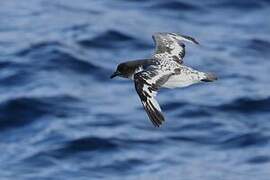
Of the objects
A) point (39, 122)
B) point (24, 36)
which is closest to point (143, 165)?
point (39, 122)

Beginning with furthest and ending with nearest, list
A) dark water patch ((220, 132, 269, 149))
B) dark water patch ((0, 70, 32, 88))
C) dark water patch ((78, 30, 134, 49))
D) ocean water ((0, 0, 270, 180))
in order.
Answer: dark water patch ((78, 30, 134, 49)) → dark water patch ((0, 70, 32, 88)) → dark water patch ((220, 132, 269, 149)) → ocean water ((0, 0, 270, 180))

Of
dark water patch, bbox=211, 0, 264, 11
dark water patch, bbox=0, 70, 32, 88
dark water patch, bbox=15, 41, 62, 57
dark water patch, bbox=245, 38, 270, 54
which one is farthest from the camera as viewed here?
dark water patch, bbox=211, 0, 264, 11

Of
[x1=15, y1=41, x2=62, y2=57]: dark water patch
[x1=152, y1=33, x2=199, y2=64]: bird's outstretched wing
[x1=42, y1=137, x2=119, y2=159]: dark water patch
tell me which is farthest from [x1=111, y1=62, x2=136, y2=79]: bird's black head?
[x1=15, y1=41, x2=62, y2=57]: dark water patch

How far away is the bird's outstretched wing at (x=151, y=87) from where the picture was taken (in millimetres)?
11445

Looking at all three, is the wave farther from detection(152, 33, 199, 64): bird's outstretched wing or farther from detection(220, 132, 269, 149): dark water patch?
detection(152, 33, 199, 64): bird's outstretched wing

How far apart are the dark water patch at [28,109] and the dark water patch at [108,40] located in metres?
2.08

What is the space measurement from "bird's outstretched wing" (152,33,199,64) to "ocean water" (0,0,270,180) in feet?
10.3

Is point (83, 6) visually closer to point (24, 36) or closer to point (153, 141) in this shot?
point (24, 36)

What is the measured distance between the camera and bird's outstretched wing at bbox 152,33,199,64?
1352 centimetres

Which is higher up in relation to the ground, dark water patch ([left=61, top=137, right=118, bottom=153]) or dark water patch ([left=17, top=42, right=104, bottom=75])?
dark water patch ([left=17, top=42, right=104, bottom=75])

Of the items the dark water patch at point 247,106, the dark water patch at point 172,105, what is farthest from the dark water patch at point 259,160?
the dark water patch at point 172,105

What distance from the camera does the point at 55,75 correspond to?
19.4 metres

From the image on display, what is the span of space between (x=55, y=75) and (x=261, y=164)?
391 centimetres

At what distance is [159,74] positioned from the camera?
12.2 meters
